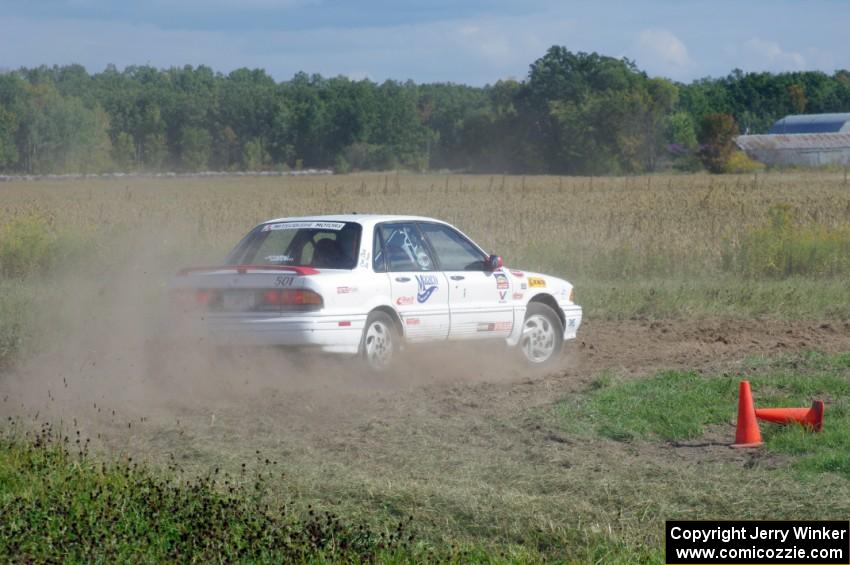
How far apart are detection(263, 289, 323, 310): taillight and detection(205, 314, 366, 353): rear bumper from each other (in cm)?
10

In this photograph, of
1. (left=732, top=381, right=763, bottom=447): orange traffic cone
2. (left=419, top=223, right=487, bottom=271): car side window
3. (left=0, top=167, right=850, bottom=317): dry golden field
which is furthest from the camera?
(left=0, top=167, right=850, bottom=317): dry golden field

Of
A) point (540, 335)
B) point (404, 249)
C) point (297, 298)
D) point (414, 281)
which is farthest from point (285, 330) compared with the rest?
point (540, 335)

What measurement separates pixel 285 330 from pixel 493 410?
2.00m

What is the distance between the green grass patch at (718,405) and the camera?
7.82 meters

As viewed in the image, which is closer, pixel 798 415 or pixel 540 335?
pixel 798 415

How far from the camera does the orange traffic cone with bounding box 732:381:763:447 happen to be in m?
8.06

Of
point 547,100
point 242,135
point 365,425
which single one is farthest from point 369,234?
point 547,100

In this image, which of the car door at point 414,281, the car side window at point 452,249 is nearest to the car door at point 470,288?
the car side window at point 452,249

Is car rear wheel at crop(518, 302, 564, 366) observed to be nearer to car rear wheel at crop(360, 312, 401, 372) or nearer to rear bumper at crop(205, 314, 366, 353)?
car rear wheel at crop(360, 312, 401, 372)

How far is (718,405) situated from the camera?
366 inches

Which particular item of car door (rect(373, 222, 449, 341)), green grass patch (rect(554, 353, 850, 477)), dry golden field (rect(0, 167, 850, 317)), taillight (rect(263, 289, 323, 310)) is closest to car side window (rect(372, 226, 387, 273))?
car door (rect(373, 222, 449, 341))

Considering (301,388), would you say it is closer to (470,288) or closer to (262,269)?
(262,269)

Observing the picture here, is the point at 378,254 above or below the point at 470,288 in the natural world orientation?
above

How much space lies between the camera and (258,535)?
561cm
